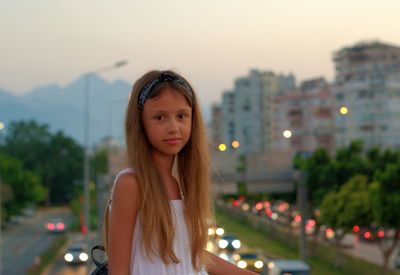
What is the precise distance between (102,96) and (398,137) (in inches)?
2197

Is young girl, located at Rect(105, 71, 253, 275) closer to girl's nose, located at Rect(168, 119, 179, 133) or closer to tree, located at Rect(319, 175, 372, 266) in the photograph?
girl's nose, located at Rect(168, 119, 179, 133)

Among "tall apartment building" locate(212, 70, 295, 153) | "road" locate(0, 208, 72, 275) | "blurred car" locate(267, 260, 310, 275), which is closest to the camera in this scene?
"blurred car" locate(267, 260, 310, 275)

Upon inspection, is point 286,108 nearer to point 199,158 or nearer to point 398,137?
point 398,137

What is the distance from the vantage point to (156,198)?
2.77 metres

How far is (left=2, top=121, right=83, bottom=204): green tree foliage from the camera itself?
12075 centimetres

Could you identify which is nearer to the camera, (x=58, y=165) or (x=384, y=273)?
(x=384, y=273)

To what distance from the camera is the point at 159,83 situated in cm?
288

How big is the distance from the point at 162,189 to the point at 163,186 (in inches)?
0.5

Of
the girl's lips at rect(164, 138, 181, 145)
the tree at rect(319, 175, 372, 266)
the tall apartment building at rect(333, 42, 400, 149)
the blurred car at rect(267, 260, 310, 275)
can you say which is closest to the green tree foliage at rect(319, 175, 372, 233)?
the tree at rect(319, 175, 372, 266)

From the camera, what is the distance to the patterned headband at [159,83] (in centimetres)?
287

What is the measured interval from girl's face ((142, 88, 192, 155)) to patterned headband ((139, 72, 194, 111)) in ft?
0.05

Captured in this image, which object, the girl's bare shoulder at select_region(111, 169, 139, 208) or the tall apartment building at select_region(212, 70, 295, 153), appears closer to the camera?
the girl's bare shoulder at select_region(111, 169, 139, 208)

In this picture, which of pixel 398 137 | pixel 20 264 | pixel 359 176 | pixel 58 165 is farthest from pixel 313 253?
pixel 58 165

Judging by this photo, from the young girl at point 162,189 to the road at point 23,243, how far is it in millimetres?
44955
